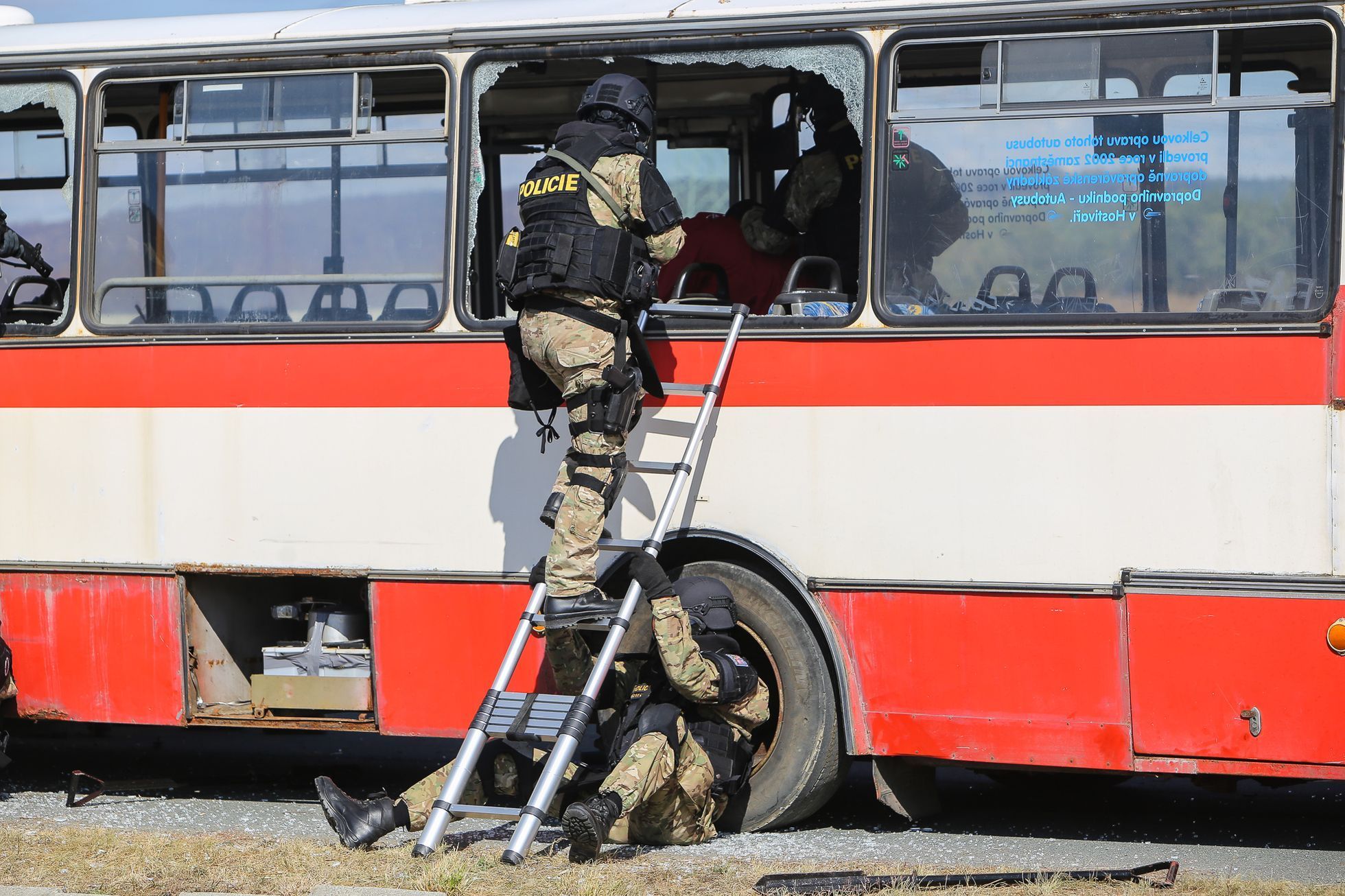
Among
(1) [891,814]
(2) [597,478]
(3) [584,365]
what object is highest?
(3) [584,365]

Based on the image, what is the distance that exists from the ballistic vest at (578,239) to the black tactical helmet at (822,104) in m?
1.04

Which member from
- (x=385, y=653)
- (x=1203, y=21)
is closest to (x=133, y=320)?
(x=385, y=653)

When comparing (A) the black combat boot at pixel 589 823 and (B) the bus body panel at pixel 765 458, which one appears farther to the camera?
(B) the bus body panel at pixel 765 458

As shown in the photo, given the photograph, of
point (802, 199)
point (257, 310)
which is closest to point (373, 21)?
point (257, 310)

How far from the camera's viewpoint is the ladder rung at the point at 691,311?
578cm

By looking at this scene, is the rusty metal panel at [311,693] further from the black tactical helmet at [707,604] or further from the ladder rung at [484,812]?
the black tactical helmet at [707,604]

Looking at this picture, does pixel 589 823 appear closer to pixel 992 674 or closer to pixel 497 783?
pixel 497 783

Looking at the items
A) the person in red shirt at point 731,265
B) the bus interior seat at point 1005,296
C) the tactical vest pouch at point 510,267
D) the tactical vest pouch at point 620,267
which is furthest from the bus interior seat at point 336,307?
the bus interior seat at point 1005,296

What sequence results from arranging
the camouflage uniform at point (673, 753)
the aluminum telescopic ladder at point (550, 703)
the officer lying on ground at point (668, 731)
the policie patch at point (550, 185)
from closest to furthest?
1. the aluminum telescopic ladder at point (550, 703)
2. the camouflage uniform at point (673, 753)
3. the officer lying on ground at point (668, 731)
4. the policie patch at point (550, 185)

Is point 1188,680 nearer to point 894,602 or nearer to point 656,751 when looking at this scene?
point 894,602

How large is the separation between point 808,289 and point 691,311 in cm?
50

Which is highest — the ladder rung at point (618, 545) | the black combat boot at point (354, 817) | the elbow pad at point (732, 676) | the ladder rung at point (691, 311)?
the ladder rung at point (691, 311)

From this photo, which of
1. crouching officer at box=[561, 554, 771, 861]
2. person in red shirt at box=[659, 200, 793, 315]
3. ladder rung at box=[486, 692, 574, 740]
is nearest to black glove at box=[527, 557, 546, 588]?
crouching officer at box=[561, 554, 771, 861]

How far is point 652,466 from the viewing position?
18.9 feet
